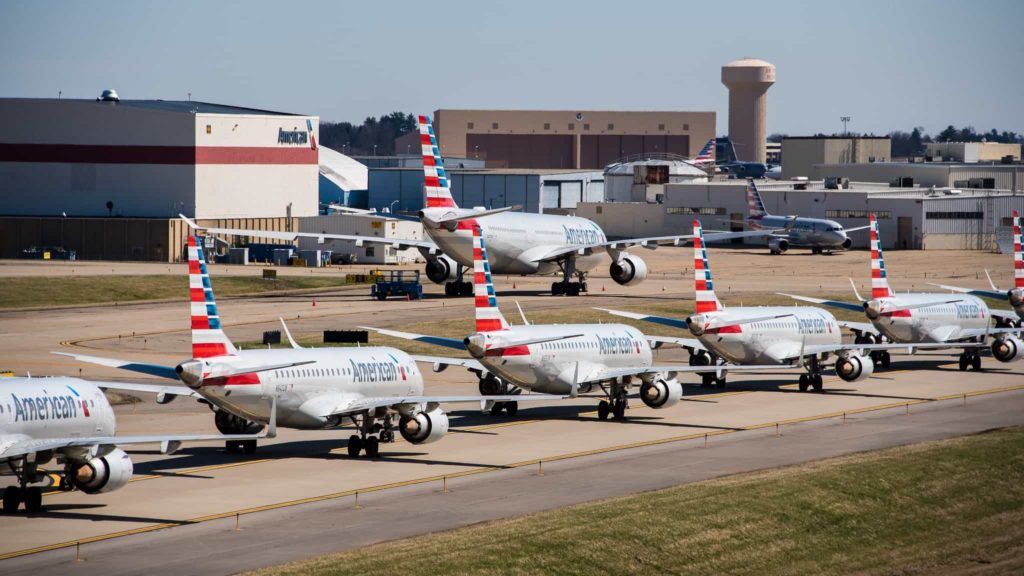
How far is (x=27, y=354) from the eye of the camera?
76250mm

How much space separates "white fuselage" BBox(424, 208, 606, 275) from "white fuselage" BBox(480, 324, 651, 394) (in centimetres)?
3869

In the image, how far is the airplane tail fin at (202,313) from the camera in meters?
43.4

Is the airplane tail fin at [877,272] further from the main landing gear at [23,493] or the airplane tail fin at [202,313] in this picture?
the main landing gear at [23,493]

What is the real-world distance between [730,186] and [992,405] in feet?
384

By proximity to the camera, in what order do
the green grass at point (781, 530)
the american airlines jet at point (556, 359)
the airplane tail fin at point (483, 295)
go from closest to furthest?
the green grass at point (781, 530)
the airplane tail fin at point (483, 295)
the american airlines jet at point (556, 359)

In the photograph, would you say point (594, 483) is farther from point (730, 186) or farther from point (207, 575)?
point (730, 186)

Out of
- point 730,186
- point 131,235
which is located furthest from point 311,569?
point 730,186

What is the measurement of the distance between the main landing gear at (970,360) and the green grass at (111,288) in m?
54.5

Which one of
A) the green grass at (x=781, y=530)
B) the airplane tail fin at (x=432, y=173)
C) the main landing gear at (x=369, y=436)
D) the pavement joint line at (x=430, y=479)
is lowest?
the green grass at (x=781, y=530)

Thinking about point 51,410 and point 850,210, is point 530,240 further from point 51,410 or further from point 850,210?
point 850,210

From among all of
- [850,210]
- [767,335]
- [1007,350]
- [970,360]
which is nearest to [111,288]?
[767,335]

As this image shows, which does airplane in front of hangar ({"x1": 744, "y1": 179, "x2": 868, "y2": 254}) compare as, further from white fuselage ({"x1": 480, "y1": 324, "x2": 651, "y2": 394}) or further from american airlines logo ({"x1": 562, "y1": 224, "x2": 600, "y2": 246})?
white fuselage ({"x1": 480, "y1": 324, "x2": 651, "y2": 394})

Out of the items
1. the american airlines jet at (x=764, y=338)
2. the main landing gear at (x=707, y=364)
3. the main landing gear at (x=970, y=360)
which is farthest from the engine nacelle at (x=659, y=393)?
the main landing gear at (x=970, y=360)

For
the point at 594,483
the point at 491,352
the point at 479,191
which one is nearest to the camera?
the point at 594,483
